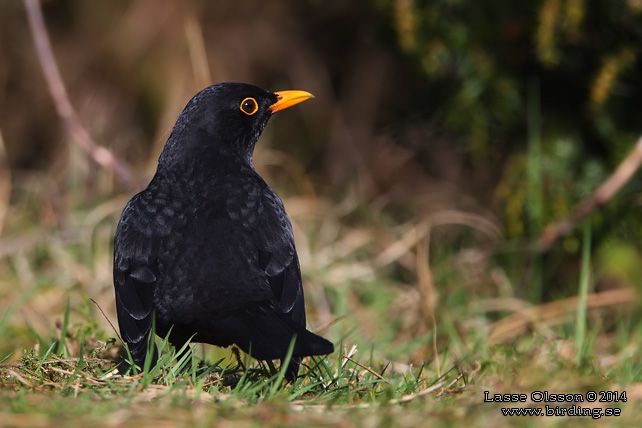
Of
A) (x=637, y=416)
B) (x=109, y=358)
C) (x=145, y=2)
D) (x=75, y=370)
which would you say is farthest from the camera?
(x=145, y=2)

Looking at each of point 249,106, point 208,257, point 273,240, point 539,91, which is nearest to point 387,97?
point 539,91

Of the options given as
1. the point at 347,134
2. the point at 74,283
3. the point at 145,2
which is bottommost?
the point at 74,283

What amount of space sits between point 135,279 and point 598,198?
3.01 metres

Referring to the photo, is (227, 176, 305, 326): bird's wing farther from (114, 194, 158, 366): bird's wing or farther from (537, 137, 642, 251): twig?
(537, 137, 642, 251): twig

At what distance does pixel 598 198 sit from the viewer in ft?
16.7

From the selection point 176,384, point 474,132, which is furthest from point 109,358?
point 474,132

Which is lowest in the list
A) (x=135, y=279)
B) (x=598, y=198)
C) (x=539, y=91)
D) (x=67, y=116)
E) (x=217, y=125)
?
(x=135, y=279)

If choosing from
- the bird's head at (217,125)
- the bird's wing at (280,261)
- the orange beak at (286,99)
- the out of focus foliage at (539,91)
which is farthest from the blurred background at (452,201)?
the orange beak at (286,99)

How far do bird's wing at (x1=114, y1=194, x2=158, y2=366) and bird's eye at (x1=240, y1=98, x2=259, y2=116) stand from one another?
0.76 m

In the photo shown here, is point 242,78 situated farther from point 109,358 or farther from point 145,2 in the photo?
point 109,358

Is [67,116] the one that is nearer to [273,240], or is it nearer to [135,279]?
[135,279]

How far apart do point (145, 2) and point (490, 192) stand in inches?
151

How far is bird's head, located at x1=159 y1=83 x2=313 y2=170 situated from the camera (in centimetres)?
384

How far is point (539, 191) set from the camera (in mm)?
A: 5484
